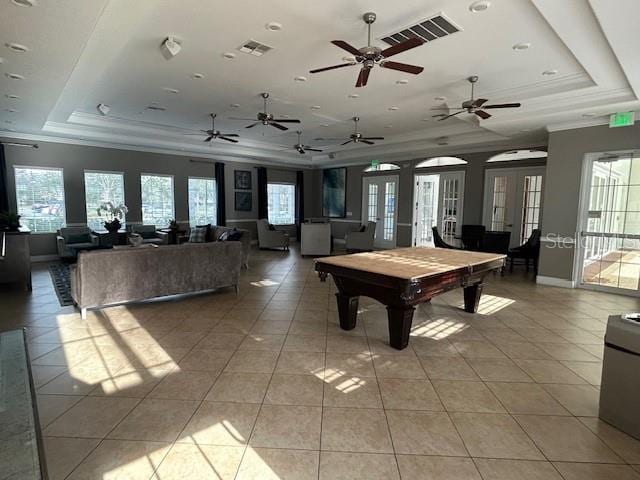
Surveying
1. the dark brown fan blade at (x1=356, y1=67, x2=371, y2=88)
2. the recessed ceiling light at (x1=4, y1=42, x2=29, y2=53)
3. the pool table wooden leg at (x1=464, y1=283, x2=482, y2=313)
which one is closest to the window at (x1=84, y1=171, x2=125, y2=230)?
the recessed ceiling light at (x1=4, y1=42, x2=29, y2=53)

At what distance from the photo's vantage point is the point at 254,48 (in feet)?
13.0

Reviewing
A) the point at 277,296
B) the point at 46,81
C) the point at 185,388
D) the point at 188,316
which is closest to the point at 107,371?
the point at 185,388

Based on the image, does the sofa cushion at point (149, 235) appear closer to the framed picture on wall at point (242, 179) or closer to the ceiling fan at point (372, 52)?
the framed picture on wall at point (242, 179)

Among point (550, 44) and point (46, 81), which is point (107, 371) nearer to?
point (46, 81)

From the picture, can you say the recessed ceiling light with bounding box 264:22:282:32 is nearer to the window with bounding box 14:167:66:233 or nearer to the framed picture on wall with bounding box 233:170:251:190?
the window with bounding box 14:167:66:233

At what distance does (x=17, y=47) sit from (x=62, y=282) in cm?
407

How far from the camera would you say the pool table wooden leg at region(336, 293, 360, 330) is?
398 cm

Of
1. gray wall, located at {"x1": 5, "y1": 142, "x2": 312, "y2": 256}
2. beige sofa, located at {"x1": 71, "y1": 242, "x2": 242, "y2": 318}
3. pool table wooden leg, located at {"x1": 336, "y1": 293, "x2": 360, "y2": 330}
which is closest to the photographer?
pool table wooden leg, located at {"x1": 336, "y1": 293, "x2": 360, "y2": 330}

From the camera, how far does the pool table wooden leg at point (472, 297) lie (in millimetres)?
4645

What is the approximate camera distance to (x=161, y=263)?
15.7ft

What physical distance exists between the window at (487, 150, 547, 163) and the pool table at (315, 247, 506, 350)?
5007 mm

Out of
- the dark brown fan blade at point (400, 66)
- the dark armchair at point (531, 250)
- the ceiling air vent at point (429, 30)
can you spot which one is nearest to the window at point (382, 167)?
the dark armchair at point (531, 250)

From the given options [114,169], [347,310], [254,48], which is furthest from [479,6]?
[114,169]

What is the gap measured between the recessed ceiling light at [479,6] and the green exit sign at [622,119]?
3.82 m
